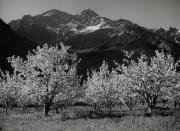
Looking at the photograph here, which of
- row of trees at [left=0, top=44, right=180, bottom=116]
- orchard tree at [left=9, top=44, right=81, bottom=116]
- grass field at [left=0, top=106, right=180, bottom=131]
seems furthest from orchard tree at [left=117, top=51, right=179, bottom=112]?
orchard tree at [left=9, top=44, right=81, bottom=116]

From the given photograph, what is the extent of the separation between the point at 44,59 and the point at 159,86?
15.0 metres

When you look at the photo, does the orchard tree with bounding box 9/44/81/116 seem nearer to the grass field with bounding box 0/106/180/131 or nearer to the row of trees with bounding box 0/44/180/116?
the row of trees with bounding box 0/44/180/116

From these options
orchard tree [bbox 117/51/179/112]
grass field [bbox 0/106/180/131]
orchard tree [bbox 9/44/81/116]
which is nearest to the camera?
grass field [bbox 0/106/180/131]

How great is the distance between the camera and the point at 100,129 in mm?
22203

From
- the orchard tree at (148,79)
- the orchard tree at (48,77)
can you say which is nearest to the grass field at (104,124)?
the orchard tree at (148,79)

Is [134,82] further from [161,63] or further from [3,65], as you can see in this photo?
[3,65]

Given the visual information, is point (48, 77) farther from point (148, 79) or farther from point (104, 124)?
point (104, 124)

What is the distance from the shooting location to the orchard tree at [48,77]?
35.3 m

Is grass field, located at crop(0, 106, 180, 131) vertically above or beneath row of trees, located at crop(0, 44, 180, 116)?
beneath

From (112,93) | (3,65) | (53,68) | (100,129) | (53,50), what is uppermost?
(3,65)

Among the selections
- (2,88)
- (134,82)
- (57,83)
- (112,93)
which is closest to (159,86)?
(134,82)

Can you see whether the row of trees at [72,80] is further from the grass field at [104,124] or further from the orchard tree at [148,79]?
the grass field at [104,124]

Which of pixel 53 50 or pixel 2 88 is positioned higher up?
pixel 53 50

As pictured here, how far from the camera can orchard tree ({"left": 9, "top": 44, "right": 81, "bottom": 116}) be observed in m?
35.3
